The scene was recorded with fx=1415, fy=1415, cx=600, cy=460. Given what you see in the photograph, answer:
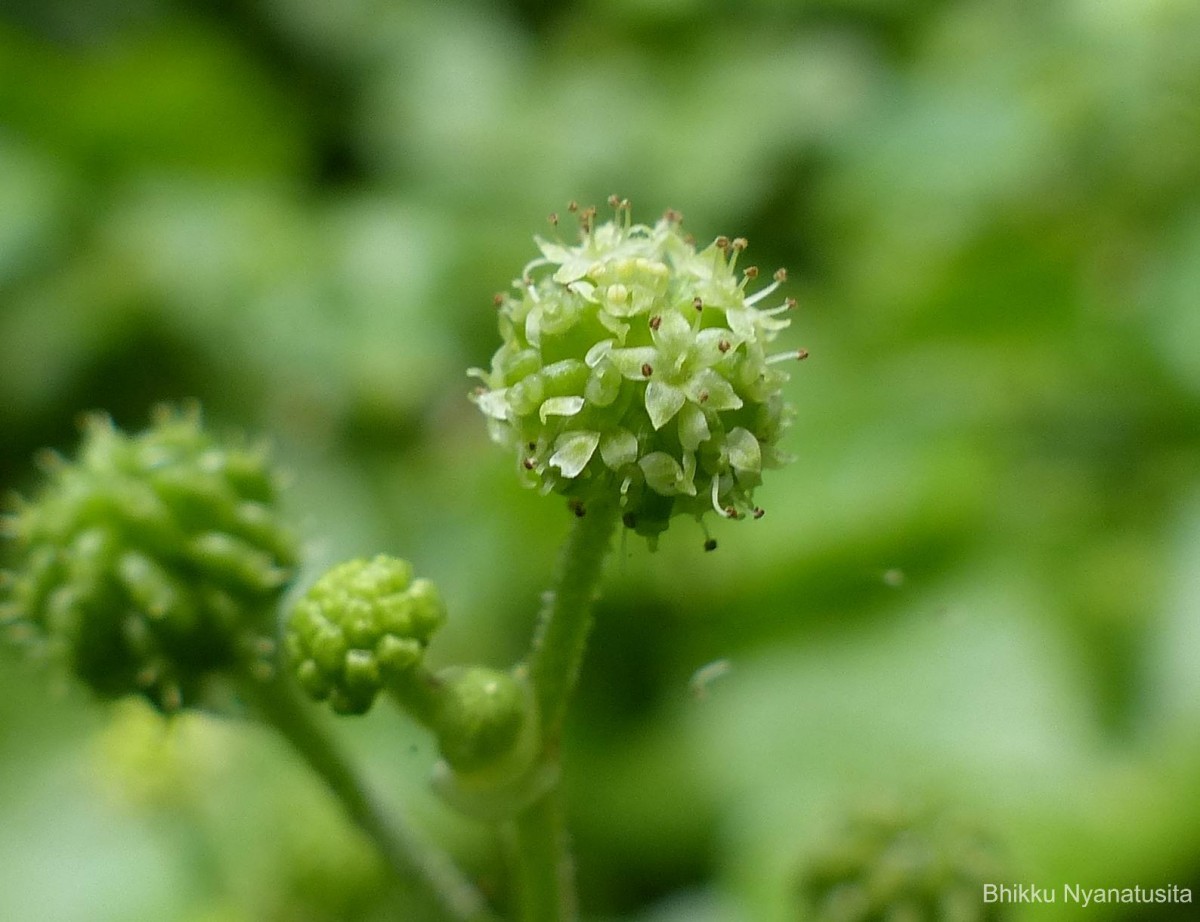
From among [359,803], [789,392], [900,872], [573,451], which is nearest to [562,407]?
[573,451]

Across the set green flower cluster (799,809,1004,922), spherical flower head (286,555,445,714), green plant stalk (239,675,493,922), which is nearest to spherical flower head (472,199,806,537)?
spherical flower head (286,555,445,714)

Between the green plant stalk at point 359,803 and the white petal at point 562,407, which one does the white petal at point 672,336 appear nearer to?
the white petal at point 562,407

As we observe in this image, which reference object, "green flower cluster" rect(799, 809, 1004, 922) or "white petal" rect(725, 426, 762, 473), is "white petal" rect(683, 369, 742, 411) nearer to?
"white petal" rect(725, 426, 762, 473)

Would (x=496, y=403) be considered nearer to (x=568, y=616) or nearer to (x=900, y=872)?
(x=568, y=616)

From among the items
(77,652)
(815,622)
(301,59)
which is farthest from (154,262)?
(77,652)

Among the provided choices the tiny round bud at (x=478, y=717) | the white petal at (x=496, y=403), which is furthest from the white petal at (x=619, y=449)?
the tiny round bud at (x=478, y=717)
